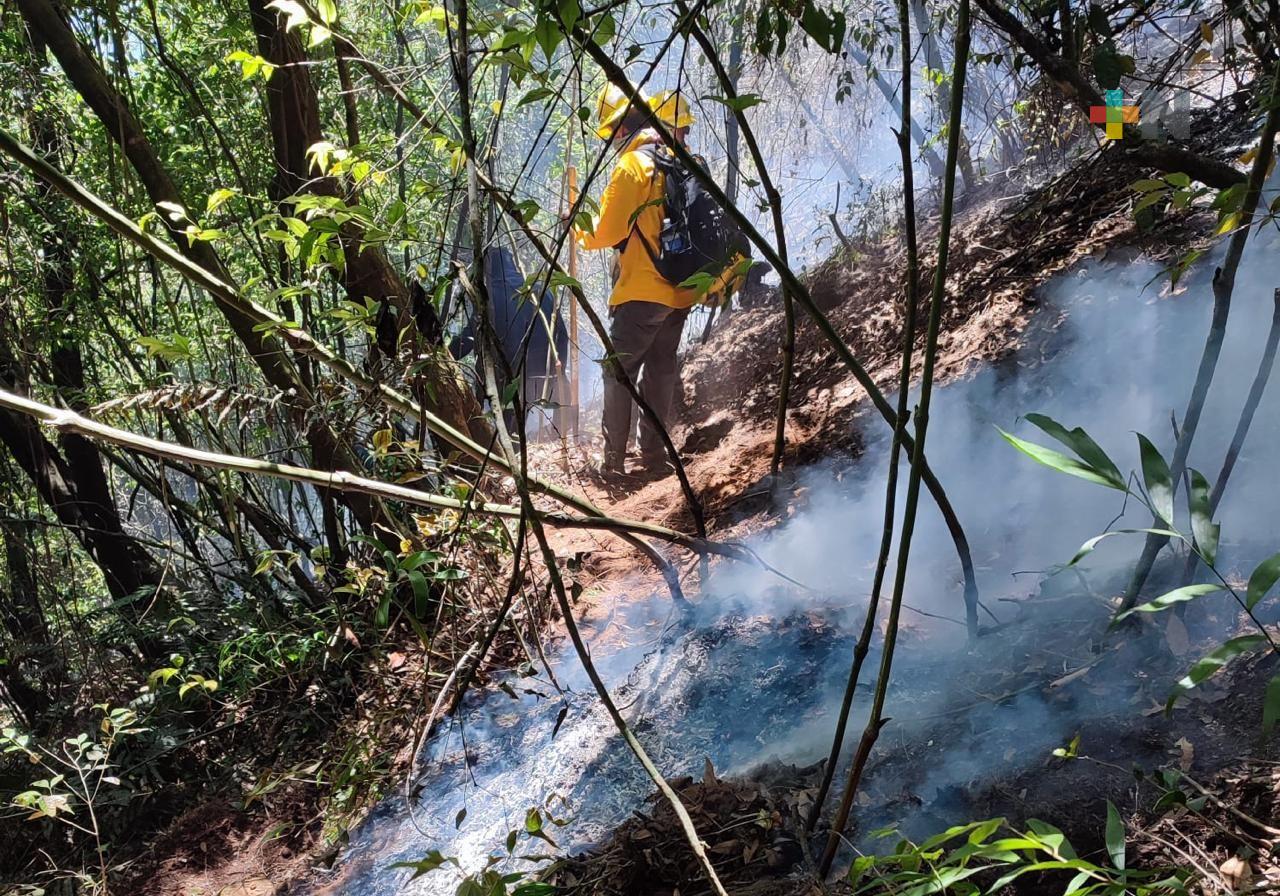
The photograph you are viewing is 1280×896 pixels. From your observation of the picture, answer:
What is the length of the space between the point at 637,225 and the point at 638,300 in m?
0.67

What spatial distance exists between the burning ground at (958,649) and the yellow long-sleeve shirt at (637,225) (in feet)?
3.58

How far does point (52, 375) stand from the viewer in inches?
172

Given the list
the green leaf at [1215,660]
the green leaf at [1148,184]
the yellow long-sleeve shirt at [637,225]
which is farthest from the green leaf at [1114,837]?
the yellow long-sleeve shirt at [637,225]

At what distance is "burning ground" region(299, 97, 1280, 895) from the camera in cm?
195

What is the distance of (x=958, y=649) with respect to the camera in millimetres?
2598

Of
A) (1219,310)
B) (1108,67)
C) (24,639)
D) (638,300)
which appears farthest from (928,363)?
(24,639)

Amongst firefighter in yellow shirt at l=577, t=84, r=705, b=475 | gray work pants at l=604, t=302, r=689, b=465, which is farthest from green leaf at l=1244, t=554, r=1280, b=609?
gray work pants at l=604, t=302, r=689, b=465

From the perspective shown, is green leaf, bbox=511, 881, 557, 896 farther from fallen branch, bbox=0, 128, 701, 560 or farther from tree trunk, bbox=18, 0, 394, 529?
tree trunk, bbox=18, 0, 394, 529

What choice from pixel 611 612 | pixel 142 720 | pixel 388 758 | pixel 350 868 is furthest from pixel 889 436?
pixel 142 720

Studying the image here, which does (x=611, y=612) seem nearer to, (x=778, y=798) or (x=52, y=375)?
(x=778, y=798)

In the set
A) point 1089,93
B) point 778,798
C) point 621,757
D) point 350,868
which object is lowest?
point 350,868

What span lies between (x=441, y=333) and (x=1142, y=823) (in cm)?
236

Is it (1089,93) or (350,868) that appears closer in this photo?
(1089,93)

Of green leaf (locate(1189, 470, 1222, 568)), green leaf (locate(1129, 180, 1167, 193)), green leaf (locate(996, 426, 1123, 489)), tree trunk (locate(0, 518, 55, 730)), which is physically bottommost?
tree trunk (locate(0, 518, 55, 730))
